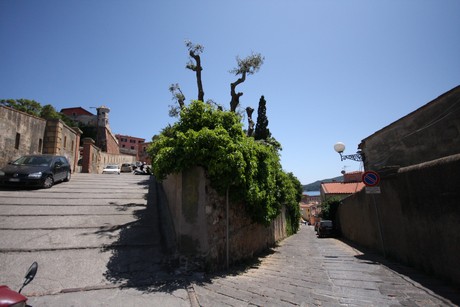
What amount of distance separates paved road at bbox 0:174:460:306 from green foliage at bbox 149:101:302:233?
1904 millimetres

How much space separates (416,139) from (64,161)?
58.6ft

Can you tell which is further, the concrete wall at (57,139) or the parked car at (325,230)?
the parked car at (325,230)

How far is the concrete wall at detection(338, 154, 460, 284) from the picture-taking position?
4.96 m

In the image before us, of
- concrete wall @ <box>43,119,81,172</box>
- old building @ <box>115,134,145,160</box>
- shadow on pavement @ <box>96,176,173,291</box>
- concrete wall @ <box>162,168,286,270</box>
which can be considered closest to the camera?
shadow on pavement @ <box>96,176,173,291</box>

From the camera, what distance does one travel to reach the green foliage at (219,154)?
20.9ft

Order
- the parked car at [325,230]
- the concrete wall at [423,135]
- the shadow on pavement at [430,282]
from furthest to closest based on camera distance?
the parked car at [325,230] → the concrete wall at [423,135] → the shadow on pavement at [430,282]

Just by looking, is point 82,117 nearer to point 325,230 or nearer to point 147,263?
point 325,230

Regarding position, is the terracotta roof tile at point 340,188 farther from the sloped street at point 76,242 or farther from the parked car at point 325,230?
the sloped street at point 76,242

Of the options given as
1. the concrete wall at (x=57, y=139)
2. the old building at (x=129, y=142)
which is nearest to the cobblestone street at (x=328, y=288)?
the concrete wall at (x=57, y=139)

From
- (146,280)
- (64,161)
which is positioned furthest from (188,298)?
(64,161)

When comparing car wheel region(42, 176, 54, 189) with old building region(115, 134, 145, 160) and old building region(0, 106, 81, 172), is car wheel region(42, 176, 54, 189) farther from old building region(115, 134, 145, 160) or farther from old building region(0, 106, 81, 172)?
old building region(115, 134, 145, 160)

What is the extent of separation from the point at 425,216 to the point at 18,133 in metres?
20.0

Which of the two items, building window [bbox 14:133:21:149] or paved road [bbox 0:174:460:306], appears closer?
paved road [bbox 0:174:460:306]

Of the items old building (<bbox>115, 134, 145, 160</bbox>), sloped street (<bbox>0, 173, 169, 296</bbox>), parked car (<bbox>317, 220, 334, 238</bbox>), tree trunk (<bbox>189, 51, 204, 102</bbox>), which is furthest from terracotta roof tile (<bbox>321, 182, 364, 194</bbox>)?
old building (<bbox>115, 134, 145, 160</bbox>)
